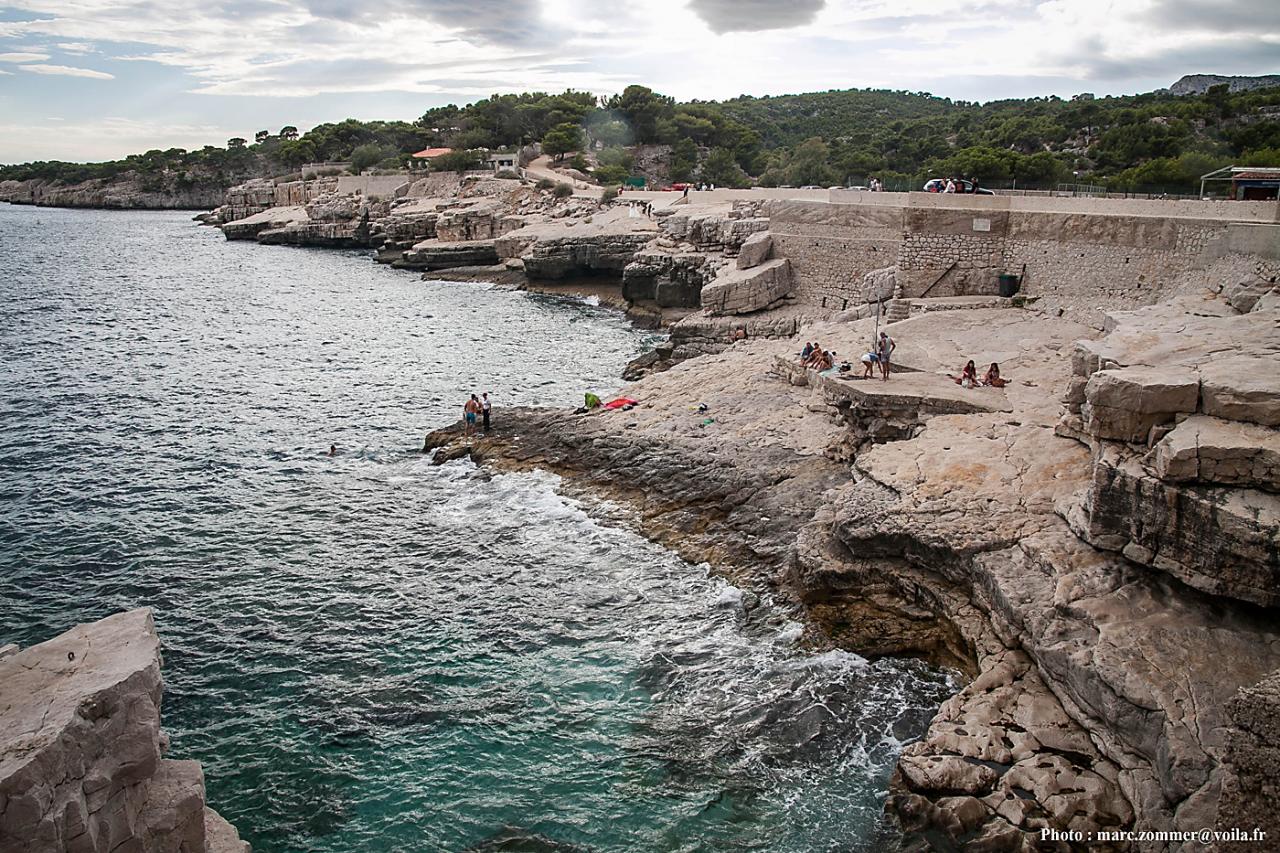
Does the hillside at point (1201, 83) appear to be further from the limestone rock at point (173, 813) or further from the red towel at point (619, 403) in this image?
the limestone rock at point (173, 813)

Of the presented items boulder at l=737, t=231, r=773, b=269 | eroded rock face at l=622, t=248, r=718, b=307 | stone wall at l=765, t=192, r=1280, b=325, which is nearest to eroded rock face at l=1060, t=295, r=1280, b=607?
stone wall at l=765, t=192, r=1280, b=325

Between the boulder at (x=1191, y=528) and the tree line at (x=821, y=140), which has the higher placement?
the tree line at (x=821, y=140)

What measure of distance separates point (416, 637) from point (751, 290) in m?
21.7

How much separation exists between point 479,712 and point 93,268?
72210mm

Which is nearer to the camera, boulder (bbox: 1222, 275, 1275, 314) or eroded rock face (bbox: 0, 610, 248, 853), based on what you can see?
eroded rock face (bbox: 0, 610, 248, 853)

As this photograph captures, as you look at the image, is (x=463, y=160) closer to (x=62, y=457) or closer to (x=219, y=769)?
(x=62, y=457)

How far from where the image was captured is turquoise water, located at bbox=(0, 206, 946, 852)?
36.1ft

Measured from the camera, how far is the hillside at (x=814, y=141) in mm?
46156

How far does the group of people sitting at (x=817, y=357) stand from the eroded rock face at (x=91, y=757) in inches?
665

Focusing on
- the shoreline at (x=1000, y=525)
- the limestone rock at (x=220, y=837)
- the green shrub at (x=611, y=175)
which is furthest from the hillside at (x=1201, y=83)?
the limestone rock at (x=220, y=837)

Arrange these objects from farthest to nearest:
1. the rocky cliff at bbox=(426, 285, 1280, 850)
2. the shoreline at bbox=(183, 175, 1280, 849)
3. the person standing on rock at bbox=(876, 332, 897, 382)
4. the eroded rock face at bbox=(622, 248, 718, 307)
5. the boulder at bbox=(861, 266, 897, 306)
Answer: the eroded rock face at bbox=(622, 248, 718, 307) < the boulder at bbox=(861, 266, 897, 306) < the person standing on rock at bbox=(876, 332, 897, 382) < the shoreline at bbox=(183, 175, 1280, 849) < the rocky cliff at bbox=(426, 285, 1280, 850)

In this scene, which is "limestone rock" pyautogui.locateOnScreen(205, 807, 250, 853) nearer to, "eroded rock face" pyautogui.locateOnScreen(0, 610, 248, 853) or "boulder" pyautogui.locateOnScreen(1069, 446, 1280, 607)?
"eroded rock face" pyautogui.locateOnScreen(0, 610, 248, 853)

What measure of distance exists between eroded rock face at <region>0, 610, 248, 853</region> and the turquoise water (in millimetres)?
3216

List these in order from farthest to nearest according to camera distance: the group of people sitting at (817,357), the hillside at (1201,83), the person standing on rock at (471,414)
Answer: the hillside at (1201,83), the person standing on rock at (471,414), the group of people sitting at (817,357)
